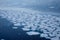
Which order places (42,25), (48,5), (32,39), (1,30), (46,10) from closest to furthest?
1. (32,39)
2. (1,30)
3. (42,25)
4. (46,10)
5. (48,5)

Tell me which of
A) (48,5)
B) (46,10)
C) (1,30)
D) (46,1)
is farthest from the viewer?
(46,1)

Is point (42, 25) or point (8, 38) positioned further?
point (42, 25)

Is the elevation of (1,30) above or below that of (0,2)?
below

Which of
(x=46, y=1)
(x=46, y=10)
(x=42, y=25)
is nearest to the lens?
(x=42, y=25)

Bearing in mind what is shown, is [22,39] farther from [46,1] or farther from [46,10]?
[46,1]

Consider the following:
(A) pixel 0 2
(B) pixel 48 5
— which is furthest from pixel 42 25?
(A) pixel 0 2

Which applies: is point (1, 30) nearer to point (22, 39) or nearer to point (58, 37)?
point (22, 39)

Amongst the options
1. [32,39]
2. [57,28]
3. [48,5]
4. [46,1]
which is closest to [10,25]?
[32,39]

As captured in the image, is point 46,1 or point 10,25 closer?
point 10,25

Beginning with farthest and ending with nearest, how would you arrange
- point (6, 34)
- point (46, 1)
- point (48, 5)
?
point (46, 1) < point (48, 5) < point (6, 34)
